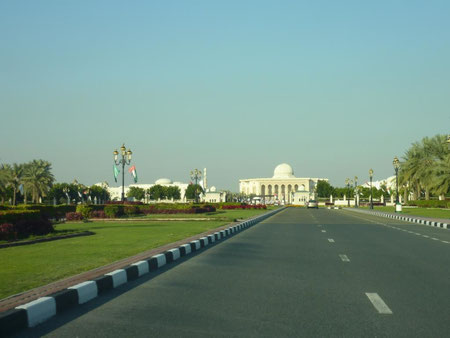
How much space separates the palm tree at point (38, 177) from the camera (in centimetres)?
7888

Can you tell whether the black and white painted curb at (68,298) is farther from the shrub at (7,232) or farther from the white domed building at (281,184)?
the white domed building at (281,184)

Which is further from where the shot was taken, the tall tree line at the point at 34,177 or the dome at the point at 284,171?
the dome at the point at 284,171

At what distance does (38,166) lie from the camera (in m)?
80.7

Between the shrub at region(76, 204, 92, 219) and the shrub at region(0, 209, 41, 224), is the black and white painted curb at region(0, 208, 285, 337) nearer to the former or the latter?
the shrub at region(0, 209, 41, 224)

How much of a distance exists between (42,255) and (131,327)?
6.54m

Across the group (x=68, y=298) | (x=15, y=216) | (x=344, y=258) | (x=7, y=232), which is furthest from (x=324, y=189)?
(x=68, y=298)

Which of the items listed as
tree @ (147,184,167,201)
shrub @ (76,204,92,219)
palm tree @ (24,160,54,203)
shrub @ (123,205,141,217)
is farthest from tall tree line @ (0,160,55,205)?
tree @ (147,184,167,201)

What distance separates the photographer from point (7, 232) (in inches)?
625

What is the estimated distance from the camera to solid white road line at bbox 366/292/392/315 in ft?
21.8

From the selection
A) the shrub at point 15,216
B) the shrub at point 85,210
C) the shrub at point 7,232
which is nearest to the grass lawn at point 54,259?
the shrub at point 7,232

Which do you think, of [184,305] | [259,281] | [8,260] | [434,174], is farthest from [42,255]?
[434,174]

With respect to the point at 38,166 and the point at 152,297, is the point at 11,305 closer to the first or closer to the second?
the point at 152,297

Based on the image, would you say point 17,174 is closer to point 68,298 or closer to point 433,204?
point 433,204

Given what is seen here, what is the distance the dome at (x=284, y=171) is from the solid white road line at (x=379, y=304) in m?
186
